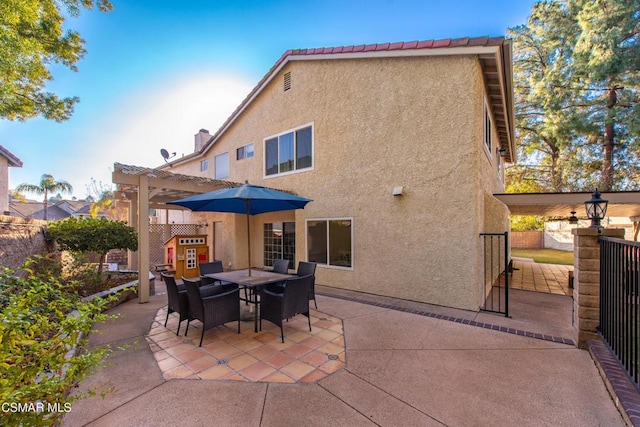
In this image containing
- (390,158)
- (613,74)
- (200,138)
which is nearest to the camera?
(390,158)

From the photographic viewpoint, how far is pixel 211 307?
4754mm

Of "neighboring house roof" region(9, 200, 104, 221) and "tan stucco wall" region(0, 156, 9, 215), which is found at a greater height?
"tan stucco wall" region(0, 156, 9, 215)

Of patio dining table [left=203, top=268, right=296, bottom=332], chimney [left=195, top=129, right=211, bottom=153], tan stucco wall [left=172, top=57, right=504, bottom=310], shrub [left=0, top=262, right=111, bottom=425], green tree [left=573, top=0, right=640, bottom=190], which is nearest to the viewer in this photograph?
shrub [left=0, top=262, right=111, bottom=425]

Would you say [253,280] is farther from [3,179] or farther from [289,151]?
[3,179]

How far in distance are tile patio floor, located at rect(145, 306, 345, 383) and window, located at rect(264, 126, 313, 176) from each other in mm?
6050

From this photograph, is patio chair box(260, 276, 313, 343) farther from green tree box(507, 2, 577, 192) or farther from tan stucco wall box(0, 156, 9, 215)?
tan stucco wall box(0, 156, 9, 215)

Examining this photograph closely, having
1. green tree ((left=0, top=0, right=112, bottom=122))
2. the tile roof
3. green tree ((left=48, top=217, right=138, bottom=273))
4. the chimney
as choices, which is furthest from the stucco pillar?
the chimney

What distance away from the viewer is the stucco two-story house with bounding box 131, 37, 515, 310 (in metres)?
6.70

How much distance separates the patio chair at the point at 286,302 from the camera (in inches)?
194

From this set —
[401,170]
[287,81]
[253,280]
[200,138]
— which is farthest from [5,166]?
[401,170]

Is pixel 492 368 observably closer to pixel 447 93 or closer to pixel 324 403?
pixel 324 403

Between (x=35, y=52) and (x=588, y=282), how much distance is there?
1671 centimetres

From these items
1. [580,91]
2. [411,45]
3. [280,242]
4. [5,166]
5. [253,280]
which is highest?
[580,91]

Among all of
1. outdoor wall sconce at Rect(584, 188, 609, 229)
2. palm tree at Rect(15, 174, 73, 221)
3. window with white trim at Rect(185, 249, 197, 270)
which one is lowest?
window with white trim at Rect(185, 249, 197, 270)
